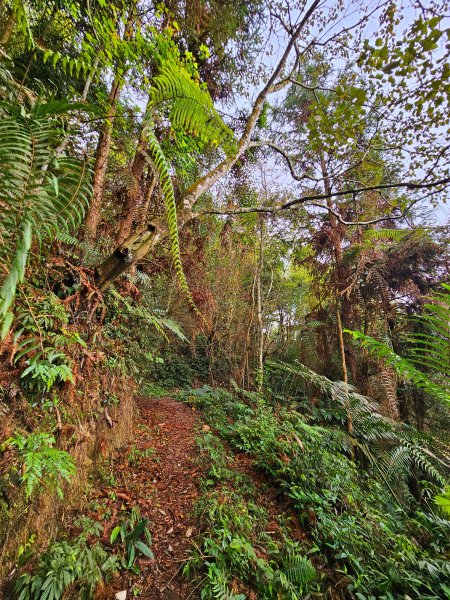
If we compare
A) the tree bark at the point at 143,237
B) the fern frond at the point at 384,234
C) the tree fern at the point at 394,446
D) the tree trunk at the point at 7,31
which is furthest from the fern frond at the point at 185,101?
the fern frond at the point at 384,234

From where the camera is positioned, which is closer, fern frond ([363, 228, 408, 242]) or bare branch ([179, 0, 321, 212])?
bare branch ([179, 0, 321, 212])

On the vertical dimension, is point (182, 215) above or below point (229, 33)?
below

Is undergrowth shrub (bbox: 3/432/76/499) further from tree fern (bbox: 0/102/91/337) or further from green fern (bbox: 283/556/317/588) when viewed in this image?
green fern (bbox: 283/556/317/588)

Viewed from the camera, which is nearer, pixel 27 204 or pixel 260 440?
pixel 27 204

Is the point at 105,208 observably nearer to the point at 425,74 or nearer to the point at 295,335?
the point at 425,74

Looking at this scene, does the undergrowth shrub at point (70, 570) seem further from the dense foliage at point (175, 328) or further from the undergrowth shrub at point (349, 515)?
the undergrowth shrub at point (349, 515)

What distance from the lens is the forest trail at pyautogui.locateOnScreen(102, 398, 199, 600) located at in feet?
5.88

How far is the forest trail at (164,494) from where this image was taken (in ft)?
5.88

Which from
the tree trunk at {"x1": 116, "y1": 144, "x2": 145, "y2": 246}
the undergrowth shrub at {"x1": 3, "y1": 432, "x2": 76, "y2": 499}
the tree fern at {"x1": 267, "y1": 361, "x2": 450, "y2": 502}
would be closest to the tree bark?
the tree trunk at {"x1": 116, "y1": 144, "x2": 145, "y2": 246}

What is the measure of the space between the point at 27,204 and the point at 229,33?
4.46 metres

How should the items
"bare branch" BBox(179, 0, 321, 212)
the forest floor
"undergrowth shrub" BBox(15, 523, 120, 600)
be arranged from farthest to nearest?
"bare branch" BBox(179, 0, 321, 212) < the forest floor < "undergrowth shrub" BBox(15, 523, 120, 600)

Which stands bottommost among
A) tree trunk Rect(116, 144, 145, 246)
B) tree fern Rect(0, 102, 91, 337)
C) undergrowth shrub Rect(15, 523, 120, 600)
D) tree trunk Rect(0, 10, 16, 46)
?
undergrowth shrub Rect(15, 523, 120, 600)

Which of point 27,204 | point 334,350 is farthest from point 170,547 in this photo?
point 334,350

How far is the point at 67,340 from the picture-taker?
184 centimetres
